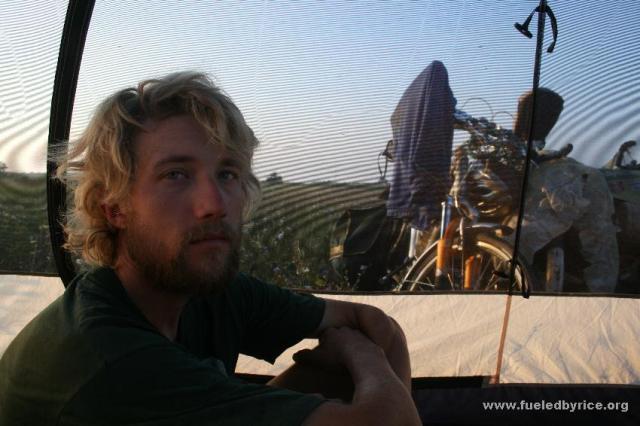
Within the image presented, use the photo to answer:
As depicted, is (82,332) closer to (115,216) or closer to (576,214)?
(115,216)

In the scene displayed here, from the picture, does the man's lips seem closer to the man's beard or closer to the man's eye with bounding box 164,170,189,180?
the man's beard

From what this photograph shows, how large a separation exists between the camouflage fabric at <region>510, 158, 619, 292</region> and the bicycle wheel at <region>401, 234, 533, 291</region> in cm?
8

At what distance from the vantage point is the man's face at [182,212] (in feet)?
4.87

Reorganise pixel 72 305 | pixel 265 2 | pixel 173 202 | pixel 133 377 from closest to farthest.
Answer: pixel 133 377, pixel 72 305, pixel 173 202, pixel 265 2

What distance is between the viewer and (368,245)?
2729mm

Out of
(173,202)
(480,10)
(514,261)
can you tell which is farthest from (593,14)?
(173,202)

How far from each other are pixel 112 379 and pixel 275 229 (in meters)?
1.64

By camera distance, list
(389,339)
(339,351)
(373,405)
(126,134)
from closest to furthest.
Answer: (373,405) < (126,134) < (339,351) < (389,339)

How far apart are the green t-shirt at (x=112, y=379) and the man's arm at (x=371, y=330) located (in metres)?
0.59

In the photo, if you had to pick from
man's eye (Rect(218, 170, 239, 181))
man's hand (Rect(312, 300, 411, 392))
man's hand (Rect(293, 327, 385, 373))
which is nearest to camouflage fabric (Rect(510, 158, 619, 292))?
man's hand (Rect(312, 300, 411, 392))

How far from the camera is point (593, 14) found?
2648 millimetres

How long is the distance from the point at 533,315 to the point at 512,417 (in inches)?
17.3

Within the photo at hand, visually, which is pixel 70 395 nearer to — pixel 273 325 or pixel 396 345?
pixel 273 325

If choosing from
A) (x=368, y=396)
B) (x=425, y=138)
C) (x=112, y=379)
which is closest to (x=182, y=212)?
(x=112, y=379)
